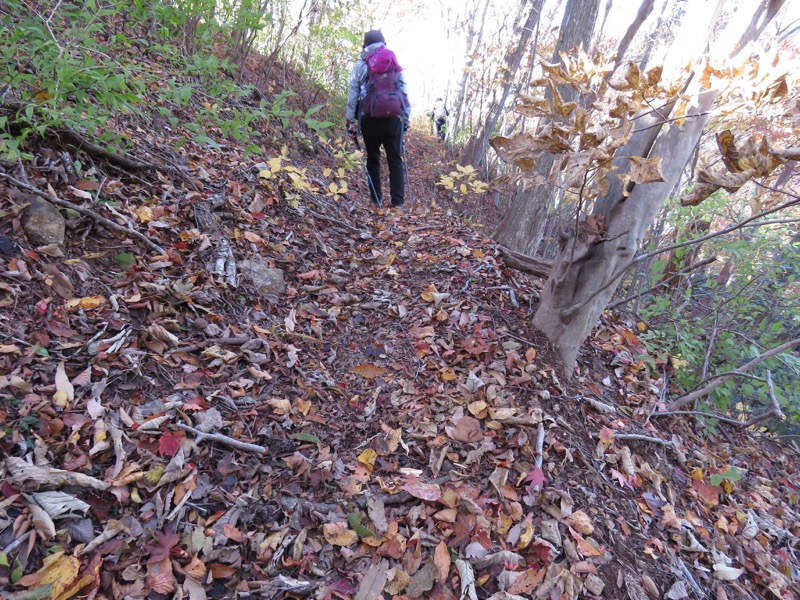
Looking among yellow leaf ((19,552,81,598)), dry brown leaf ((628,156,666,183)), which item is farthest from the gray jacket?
yellow leaf ((19,552,81,598))

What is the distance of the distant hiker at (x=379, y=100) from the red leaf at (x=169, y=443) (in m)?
3.88

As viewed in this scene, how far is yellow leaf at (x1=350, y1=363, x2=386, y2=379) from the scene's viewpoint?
262 centimetres

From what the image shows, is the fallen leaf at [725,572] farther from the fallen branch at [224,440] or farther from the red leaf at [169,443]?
the red leaf at [169,443]

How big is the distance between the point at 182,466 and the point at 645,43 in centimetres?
1843

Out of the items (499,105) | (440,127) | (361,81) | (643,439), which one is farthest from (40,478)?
(440,127)

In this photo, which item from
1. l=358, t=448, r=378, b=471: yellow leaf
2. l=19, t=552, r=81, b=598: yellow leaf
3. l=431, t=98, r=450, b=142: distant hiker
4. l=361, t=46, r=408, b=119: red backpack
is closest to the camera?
l=19, t=552, r=81, b=598: yellow leaf

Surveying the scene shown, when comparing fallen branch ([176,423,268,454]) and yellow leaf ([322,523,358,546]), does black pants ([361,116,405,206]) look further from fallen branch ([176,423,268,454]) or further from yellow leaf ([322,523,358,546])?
yellow leaf ([322,523,358,546])

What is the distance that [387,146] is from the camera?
4988mm

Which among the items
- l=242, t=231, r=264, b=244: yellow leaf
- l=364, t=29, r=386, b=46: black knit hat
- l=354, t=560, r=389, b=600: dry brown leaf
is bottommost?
l=354, t=560, r=389, b=600: dry brown leaf

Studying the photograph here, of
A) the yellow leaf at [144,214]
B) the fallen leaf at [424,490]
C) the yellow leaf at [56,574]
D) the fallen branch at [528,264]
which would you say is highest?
the fallen branch at [528,264]

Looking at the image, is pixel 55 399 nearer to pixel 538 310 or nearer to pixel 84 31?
pixel 84 31

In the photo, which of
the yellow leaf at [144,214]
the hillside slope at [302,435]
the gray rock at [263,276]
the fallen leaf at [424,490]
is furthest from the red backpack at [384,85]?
the fallen leaf at [424,490]

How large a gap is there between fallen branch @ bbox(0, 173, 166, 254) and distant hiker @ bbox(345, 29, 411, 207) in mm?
2936

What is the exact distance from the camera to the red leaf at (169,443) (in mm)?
1799
